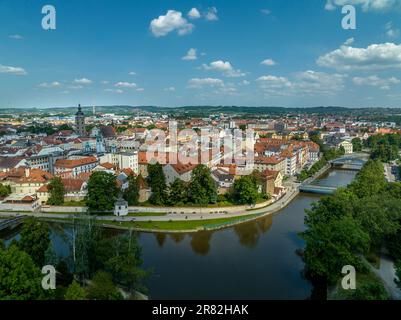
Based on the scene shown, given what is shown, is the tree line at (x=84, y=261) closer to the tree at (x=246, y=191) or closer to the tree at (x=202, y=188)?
the tree at (x=202, y=188)

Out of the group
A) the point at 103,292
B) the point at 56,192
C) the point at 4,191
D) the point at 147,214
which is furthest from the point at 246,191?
the point at 4,191

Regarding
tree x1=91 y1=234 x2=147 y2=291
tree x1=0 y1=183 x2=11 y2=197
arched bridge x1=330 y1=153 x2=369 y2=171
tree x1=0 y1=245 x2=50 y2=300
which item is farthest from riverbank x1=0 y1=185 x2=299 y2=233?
arched bridge x1=330 y1=153 x2=369 y2=171

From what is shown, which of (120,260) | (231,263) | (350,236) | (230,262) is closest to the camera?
(120,260)

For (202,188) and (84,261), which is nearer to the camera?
(84,261)

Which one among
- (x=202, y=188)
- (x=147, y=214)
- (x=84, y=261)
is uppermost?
(x=202, y=188)

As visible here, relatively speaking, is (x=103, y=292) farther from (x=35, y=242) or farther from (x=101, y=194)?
(x=101, y=194)

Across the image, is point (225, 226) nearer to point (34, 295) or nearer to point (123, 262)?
point (123, 262)

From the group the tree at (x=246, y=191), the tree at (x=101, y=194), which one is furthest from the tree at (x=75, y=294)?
the tree at (x=246, y=191)
